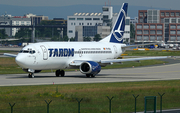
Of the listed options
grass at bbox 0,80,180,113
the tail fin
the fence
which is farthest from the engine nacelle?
the fence

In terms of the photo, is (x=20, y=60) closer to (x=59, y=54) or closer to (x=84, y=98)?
(x=59, y=54)

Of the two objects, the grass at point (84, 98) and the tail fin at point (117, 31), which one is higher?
the tail fin at point (117, 31)

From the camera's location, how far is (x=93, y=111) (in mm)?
23984

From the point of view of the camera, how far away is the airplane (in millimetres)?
46500

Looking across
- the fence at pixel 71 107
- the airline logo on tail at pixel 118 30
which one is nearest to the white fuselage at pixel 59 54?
the airline logo on tail at pixel 118 30

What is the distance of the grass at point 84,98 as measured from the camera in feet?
77.0

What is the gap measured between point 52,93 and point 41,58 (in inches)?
632

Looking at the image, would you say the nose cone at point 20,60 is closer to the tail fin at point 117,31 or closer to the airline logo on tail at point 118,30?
the tail fin at point 117,31

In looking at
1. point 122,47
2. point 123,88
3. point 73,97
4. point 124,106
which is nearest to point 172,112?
point 124,106

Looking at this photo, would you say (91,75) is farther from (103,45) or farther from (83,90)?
(83,90)

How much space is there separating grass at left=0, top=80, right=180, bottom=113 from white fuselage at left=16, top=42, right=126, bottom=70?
12131 mm

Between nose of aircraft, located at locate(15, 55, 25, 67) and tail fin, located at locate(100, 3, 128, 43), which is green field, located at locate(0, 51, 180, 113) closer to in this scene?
nose of aircraft, located at locate(15, 55, 25, 67)

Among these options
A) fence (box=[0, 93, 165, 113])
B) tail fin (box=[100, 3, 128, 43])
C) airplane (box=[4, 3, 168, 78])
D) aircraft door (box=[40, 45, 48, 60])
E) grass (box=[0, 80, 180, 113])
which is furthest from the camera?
tail fin (box=[100, 3, 128, 43])

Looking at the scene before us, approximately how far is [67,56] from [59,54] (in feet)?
5.53
